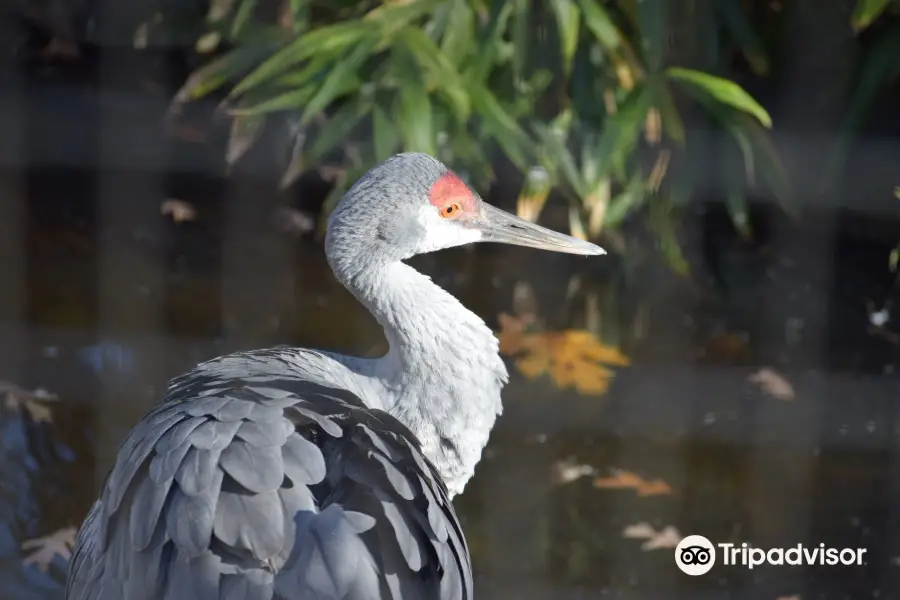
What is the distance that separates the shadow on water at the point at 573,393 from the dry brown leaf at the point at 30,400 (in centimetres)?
2

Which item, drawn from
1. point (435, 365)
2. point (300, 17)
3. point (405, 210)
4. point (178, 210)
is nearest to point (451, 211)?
point (405, 210)

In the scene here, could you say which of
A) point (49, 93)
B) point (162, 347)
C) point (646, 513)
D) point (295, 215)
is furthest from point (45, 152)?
point (646, 513)

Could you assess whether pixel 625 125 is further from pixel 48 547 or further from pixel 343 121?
pixel 48 547

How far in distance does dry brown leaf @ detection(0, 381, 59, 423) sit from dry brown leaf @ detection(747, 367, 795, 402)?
61.9 inches

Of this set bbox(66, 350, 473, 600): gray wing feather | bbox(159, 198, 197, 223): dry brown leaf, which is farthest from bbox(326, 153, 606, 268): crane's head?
bbox(159, 198, 197, 223): dry brown leaf

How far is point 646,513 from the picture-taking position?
234 cm

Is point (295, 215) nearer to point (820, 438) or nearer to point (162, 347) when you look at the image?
point (162, 347)

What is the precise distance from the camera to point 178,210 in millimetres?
3574

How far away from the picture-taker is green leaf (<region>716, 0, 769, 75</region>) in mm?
2912

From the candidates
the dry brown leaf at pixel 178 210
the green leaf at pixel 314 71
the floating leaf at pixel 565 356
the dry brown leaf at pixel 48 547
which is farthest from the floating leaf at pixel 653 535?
the dry brown leaf at pixel 178 210

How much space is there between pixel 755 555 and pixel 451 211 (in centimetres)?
94

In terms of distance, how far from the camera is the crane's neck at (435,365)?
1.71 m

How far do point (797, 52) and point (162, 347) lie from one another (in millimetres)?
1732

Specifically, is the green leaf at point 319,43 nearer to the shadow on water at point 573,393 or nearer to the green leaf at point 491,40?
the green leaf at point 491,40
